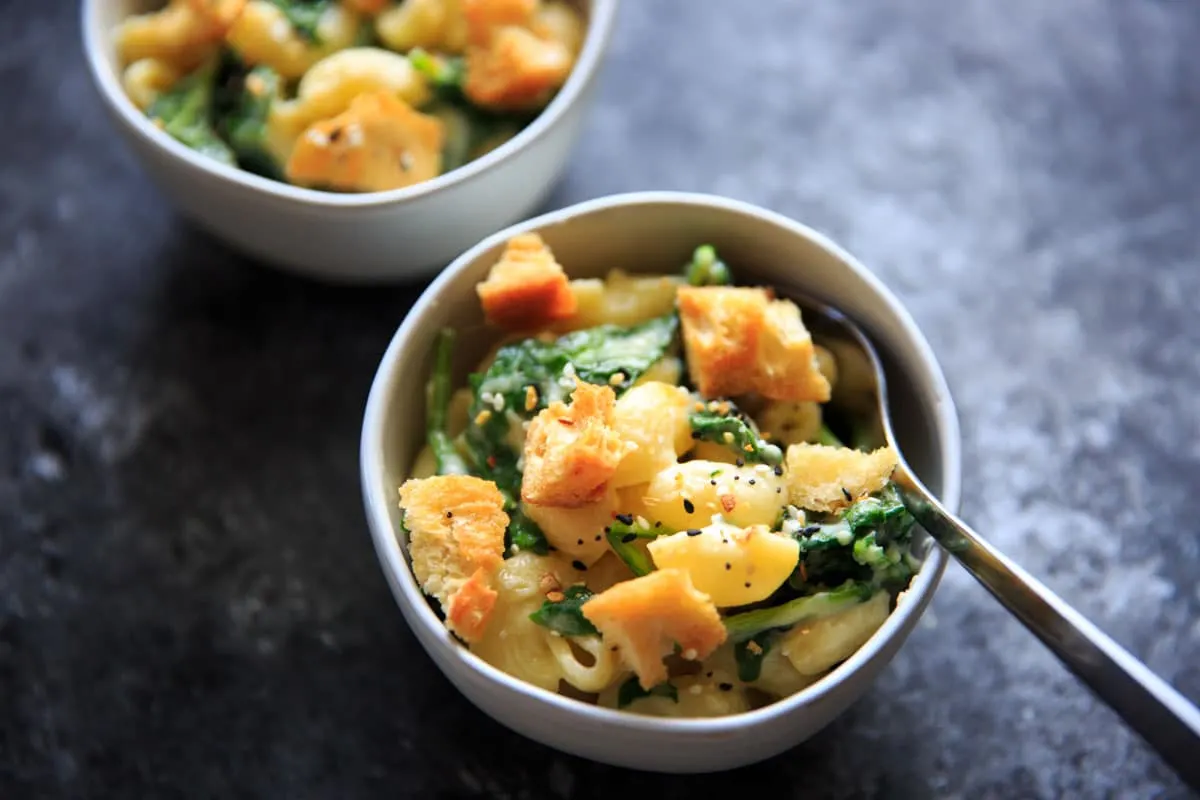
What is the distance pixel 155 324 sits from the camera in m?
1.59

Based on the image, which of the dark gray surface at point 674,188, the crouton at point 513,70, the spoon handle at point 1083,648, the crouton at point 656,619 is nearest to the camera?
the spoon handle at point 1083,648

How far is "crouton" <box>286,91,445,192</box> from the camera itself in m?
1.37

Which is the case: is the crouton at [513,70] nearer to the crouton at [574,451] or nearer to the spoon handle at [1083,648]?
the crouton at [574,451]

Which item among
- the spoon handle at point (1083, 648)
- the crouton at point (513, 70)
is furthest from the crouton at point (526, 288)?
the spoon handle at point (1083, 648)

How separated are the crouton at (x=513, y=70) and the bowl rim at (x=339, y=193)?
2 centimetres

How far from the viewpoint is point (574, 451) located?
109cm

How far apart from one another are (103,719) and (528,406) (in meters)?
0.60

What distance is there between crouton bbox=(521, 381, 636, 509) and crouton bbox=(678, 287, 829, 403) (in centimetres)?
13

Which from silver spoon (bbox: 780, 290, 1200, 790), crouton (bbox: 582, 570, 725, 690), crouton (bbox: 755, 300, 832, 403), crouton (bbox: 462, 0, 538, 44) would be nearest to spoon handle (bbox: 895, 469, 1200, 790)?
silver spoon (bbox: 780, 290, 1200, 790)

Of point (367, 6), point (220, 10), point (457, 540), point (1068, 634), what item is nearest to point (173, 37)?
point (220, 10)

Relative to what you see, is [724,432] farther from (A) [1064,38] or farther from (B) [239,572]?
(A) [1064,38]

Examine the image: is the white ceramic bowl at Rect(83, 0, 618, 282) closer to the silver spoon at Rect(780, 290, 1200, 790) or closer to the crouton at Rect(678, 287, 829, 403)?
the crouton at Rect(678, 287, 829, 403)

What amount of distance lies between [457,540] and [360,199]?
17.3 inches

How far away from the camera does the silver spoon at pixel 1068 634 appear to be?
915mm
